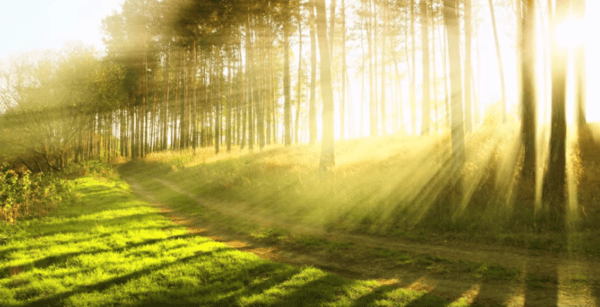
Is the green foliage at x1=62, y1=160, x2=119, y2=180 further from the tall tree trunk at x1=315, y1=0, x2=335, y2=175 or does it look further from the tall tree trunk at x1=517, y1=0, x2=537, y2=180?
the tall tree trunk at x1=517, y1=0, x2=537, y2=180

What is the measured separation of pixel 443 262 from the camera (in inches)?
295

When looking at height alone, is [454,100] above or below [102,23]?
below

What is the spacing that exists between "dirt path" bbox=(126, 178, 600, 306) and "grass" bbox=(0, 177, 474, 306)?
0.65 meters

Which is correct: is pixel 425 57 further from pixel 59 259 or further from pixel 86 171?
pixel 86 171

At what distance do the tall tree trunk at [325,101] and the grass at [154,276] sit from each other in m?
7.46

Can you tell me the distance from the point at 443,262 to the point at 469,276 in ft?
2.87

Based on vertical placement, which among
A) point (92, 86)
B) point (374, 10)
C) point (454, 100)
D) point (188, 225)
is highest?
point (374, 10)

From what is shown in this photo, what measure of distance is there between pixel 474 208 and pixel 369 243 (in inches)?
146

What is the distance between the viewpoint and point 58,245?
8680 mm

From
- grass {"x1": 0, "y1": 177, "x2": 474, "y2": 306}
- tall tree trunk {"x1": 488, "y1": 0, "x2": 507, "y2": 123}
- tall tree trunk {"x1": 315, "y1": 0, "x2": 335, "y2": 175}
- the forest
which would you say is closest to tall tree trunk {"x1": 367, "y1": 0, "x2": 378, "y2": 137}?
the forest

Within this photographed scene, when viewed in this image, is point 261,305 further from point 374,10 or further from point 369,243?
point 374,10

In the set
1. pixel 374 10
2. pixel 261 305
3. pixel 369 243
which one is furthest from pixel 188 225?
pixel 374 10

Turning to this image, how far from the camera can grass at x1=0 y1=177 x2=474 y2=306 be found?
550 centimetres

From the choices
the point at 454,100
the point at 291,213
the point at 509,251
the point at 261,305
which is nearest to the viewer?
the point at 261,305
